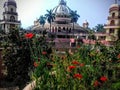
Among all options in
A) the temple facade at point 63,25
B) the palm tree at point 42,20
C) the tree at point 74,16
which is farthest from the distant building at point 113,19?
the palm tree at point 42,20

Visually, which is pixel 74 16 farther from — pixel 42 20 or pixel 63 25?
pixel 42 20

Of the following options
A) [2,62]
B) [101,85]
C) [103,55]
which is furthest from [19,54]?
[101,85]

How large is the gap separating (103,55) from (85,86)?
2.10 meters

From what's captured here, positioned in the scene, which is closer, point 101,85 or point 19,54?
point 101,85

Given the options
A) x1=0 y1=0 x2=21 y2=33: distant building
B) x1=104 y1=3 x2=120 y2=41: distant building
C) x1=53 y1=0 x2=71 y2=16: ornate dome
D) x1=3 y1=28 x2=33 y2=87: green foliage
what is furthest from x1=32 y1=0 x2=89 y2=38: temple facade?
x1=3 y1=28 x2=33 y2=87: green foliage

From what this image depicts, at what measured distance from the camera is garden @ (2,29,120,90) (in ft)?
12.6

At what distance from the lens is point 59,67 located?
420cm

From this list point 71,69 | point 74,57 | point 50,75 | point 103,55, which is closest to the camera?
point 71,69

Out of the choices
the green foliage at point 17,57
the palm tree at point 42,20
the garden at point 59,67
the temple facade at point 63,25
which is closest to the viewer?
the garden at point 59,67

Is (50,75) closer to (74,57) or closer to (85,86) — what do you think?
(85,86)

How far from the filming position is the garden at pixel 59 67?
3.85 meters

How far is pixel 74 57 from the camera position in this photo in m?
4.93

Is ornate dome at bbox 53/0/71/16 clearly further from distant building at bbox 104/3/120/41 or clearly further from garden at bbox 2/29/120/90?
garden at bbox 2/29/120/90

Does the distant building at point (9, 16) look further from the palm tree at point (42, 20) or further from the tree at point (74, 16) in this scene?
the tree at point (74, 16)
